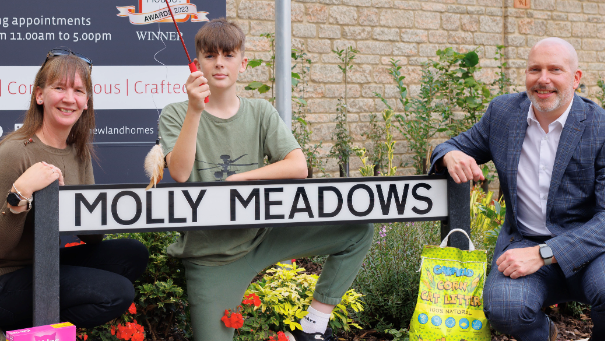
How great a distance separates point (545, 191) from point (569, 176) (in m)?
0.12

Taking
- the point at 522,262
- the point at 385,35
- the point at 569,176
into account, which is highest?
the point at 385,35

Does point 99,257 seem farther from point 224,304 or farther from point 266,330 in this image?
point 266,330

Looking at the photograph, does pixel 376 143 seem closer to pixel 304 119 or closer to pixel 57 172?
pixel 304 119

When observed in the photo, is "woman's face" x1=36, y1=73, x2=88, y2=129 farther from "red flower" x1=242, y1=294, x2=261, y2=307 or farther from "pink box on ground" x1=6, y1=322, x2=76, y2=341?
"red flower" x1=242, y1=294, x2=261, y2=307

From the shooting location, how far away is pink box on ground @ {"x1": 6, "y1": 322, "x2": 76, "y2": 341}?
6.51 feet

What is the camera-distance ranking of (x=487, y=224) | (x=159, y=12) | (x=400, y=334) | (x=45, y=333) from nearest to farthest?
(x=45, y=333), (x=400, y=334), (x=159, y=12), (x=487, y=224)

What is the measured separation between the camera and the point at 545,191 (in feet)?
8.22

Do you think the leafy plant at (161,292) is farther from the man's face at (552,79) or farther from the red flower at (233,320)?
the man's face at (552,79)

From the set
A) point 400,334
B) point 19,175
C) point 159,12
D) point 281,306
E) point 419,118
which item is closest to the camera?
point 19,175

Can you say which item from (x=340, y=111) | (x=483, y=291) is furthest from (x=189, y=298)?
(x=340, y=111)

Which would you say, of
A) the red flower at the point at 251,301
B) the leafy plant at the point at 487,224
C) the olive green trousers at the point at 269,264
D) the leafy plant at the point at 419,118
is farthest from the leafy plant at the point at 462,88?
the red flower at the point at 251,301

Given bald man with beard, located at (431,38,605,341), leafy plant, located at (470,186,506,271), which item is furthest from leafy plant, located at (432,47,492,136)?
bald man with beard, located at (431,38,605,341)

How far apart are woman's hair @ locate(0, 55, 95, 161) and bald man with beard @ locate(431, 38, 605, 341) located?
5.14 feet

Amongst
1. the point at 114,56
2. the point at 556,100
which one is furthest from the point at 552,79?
the point at 114,56
